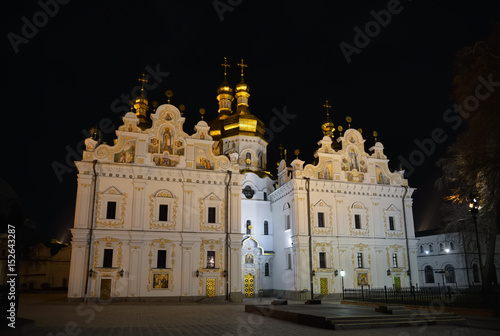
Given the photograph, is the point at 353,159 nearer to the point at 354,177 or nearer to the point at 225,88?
the point at 354,177

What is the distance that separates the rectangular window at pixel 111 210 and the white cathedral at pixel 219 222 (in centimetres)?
7

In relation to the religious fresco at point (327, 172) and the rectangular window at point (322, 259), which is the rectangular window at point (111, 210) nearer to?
the rectangular window at point (322, 259)

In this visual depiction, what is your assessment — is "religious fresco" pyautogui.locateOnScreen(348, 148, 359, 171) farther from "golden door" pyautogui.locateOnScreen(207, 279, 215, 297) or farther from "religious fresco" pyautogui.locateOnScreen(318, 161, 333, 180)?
"golden door" pyautogui.locateOnScreen(207, 279, 215, 297)

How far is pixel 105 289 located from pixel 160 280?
12.0 ft

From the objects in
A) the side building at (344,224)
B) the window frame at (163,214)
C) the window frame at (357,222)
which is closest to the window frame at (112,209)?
the window frame at (163,214)

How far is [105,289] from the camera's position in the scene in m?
28.0

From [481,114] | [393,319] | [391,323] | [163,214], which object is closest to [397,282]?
[481,114]

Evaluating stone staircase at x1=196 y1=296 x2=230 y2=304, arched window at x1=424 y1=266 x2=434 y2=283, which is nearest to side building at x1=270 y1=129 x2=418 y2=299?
stone staircase at x1=196 y1=296 x2=230 y2=304

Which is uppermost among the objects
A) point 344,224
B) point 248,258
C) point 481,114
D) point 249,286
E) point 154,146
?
point 154,146

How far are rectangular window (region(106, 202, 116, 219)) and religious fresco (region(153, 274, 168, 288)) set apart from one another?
5169 millimetres

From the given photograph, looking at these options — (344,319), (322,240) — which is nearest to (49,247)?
(322,240)

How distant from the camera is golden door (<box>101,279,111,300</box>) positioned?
91.6 feet

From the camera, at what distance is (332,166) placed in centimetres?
3622

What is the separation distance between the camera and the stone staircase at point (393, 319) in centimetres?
1441
